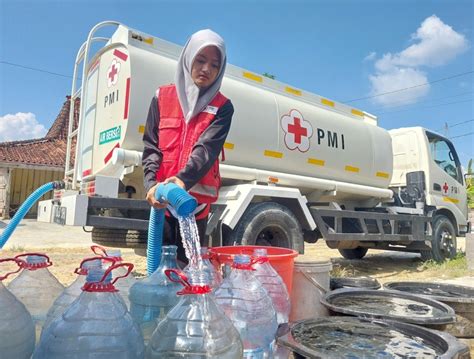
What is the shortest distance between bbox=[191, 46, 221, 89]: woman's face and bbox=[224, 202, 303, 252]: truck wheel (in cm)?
230

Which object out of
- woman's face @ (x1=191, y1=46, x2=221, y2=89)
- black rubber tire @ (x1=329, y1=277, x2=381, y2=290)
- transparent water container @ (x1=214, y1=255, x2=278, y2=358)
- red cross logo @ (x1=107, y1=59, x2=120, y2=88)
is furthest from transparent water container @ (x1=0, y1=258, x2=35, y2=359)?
red cross logo @ (x1=107, y1=59, x2=120, y2=88)

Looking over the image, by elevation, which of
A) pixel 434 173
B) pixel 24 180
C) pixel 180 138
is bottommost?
pixel 180 138

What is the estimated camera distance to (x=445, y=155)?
766 centimetres

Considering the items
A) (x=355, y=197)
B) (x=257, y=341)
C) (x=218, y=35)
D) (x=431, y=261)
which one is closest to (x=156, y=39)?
(x=218, y=35)

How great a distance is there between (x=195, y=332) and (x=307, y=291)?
4.59ft

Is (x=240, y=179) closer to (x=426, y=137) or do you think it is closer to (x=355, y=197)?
(x=355, y=197)

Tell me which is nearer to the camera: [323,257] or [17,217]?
[17,217]

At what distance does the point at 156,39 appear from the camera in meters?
4.05

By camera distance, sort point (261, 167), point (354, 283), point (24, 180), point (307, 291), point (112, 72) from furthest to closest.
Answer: point (24, 180)
point (261, 167)
point (112, 72)
point (354, 283)
point (307, 291)

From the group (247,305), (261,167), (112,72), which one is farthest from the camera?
(261,167)

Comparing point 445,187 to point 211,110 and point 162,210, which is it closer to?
point 211,110

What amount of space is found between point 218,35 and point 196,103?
0.41 meters

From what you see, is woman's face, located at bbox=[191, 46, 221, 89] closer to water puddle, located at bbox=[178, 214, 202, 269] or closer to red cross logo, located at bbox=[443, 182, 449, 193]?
water puddle, located at bbox=[178, 214, 202, 269]

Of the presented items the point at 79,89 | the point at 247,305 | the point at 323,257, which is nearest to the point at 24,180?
the point at 79,89
